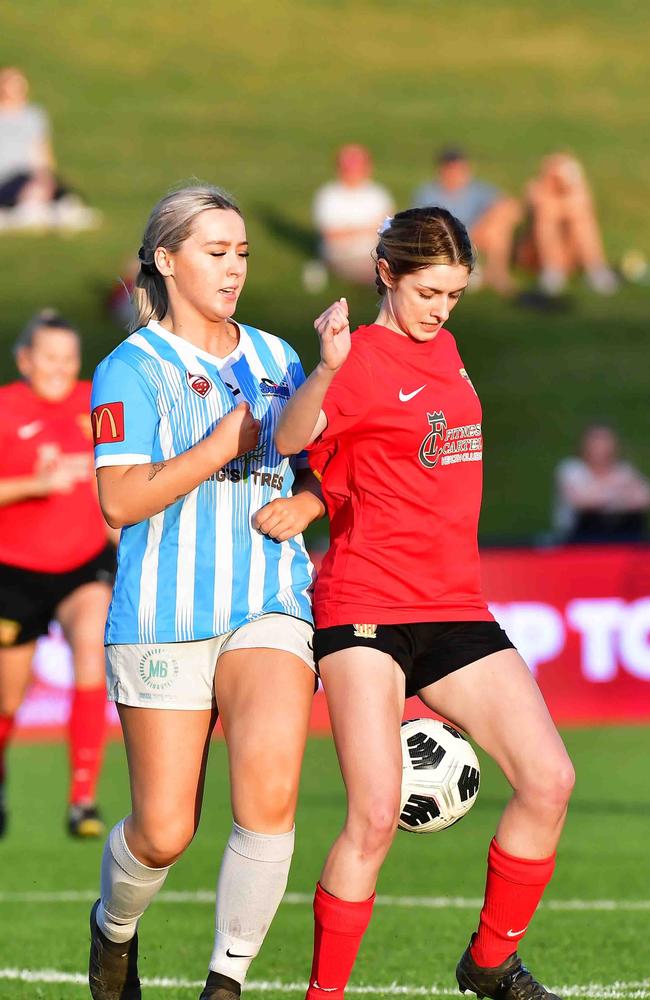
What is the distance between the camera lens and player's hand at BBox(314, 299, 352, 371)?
13.0 feet

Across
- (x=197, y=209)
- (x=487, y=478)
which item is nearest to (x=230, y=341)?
(x=197, y=209)

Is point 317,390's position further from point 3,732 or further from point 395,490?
point 3,732

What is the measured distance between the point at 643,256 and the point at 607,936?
18378 millimetres

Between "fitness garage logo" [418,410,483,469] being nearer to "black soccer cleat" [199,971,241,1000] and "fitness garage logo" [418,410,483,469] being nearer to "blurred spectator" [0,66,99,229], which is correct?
"black soccer cleat" [199,971,241,1000]

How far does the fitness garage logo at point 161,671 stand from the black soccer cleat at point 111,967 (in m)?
0.86

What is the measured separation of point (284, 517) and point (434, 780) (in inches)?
33.1

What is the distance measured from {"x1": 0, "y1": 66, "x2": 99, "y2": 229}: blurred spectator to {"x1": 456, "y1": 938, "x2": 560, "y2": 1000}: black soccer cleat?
58.3 feet

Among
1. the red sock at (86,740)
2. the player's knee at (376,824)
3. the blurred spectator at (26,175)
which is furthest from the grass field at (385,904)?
the blurred spectator at (26,175)

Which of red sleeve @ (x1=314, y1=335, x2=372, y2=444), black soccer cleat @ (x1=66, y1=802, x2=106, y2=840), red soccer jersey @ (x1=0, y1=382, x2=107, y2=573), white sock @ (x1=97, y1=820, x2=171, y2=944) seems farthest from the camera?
red soccer jersey @ (x1=0, y1=382, x2=107, y2=573)

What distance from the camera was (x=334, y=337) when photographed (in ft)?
13.0

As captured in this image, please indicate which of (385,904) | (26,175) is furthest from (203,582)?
(26,175)

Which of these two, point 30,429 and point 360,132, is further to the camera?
point 360,132

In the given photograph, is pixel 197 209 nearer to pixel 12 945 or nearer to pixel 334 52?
pixel 12 945

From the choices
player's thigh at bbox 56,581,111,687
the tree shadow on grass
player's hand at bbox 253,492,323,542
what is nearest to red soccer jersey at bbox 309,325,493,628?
player's hand at bbox 253,492,323,542
